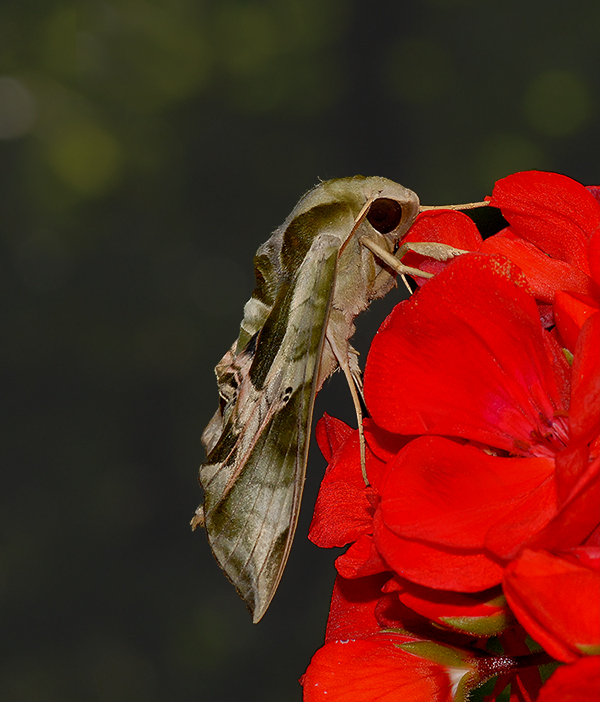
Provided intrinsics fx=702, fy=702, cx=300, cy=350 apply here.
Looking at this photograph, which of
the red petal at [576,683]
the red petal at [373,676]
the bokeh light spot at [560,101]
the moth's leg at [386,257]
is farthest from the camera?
the bokeh light spot at [560,101]

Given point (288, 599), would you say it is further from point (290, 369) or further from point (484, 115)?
point (290, 369)

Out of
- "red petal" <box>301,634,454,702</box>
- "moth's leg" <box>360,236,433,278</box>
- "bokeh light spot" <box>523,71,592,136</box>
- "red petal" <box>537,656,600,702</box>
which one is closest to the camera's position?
"red petal" <box>537,656,600,702</box>

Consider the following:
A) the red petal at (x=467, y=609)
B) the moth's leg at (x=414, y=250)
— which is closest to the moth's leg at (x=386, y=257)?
the moth's leg at (x=414, y=250)

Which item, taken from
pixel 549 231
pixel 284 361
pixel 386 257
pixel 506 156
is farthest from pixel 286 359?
pixel 506 156

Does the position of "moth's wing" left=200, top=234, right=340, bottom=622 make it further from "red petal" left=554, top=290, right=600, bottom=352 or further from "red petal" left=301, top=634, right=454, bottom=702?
"red petal" left=554, top=290, right=600, bottom=352

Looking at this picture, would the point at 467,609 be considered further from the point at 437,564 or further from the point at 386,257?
the point at 386,257

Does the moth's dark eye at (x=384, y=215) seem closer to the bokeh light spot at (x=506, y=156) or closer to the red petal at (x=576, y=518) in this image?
the red petal at (x=576, y=518)

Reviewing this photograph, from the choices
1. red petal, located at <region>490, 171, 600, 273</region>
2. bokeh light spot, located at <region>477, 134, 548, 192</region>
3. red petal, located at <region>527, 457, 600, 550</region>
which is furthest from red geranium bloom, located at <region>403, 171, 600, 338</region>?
bokeh light spot, located at <region>477, 134, 548, 192</region>
